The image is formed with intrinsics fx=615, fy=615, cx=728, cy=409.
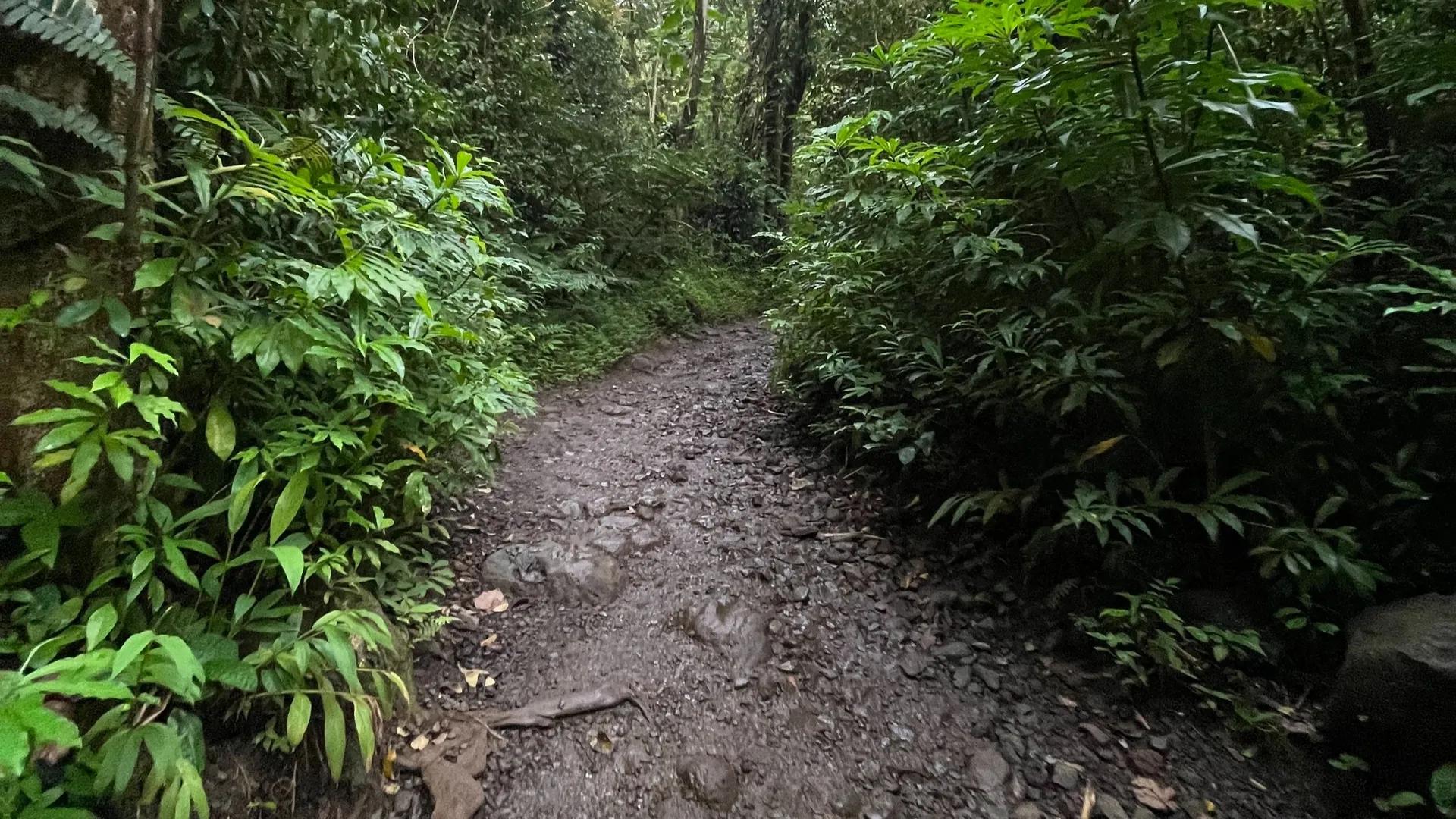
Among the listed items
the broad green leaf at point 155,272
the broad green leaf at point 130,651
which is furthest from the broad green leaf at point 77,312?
Result: the broad green leaf at point 130,651

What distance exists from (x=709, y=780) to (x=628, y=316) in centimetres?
584

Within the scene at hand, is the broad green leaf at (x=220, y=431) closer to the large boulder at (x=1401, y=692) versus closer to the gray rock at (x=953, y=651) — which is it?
the gray rock at (x=953, y=651)

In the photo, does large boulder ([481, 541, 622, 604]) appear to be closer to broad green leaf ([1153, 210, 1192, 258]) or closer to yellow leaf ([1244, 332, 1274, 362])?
broad green leaf ([1153, 210, 1192, 258])

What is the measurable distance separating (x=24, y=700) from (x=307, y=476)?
1.03 metres

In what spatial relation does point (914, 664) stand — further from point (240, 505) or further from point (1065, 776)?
point (240, 505)

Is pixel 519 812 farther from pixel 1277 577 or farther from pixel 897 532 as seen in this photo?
pixel 1277 577

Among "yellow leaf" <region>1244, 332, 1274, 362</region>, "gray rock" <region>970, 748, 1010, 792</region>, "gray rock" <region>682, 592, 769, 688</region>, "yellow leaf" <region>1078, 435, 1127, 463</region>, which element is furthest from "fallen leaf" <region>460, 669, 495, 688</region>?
"yellow leaf" <region>1244, 332, 1274, 362</region>

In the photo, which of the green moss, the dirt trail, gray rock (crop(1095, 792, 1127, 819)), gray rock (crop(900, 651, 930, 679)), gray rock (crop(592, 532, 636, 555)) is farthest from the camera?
the green moss

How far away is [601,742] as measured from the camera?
2.45 meters

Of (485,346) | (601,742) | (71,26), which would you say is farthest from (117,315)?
(601,742)

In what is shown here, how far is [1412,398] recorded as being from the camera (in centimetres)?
243

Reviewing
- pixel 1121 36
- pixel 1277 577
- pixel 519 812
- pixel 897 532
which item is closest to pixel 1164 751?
pixel 1277 577

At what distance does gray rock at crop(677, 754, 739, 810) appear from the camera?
227cm

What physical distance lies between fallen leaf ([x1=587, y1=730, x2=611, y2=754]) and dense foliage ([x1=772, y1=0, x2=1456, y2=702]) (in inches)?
76.5
